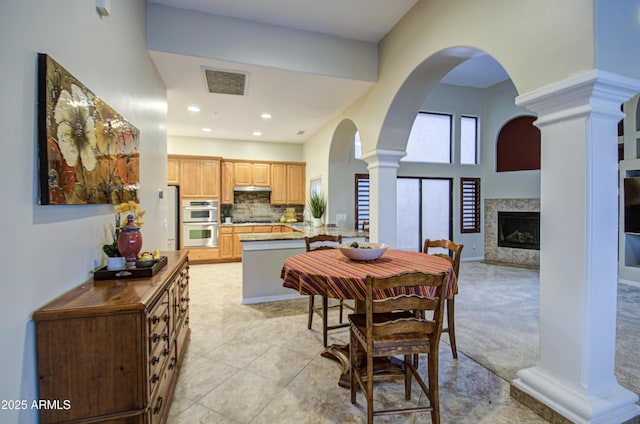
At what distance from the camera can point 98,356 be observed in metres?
1.24

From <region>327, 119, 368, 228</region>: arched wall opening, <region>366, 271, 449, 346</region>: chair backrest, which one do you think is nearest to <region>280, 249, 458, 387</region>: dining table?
<region>366, 271, 449, 346</region>: chair backrest

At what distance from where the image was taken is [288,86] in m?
3.79

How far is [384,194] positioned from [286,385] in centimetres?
248

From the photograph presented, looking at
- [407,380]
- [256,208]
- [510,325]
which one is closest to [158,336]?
[407,380]

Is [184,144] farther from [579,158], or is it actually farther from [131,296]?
[579,158]

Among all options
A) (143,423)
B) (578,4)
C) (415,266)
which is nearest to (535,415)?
(415,266)

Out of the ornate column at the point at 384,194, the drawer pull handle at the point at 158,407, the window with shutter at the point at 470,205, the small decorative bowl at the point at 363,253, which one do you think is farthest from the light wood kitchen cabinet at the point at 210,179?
the window with shutter at the point at 470,205

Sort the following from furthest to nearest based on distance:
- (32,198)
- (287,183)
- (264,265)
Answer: (287,183)
(264,265)
(32,198)

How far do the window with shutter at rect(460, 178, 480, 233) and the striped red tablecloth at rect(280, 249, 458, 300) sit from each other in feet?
15.8

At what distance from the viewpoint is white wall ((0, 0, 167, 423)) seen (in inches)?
41.1

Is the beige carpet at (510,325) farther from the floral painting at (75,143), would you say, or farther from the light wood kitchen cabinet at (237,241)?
the light wood kitchen cabinet at (237,241)

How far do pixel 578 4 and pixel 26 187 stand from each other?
108 inches

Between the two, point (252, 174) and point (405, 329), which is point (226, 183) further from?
point (405, 329)

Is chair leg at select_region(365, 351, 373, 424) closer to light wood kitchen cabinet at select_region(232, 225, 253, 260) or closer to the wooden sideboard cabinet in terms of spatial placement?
the wooden sideboard cabinet
